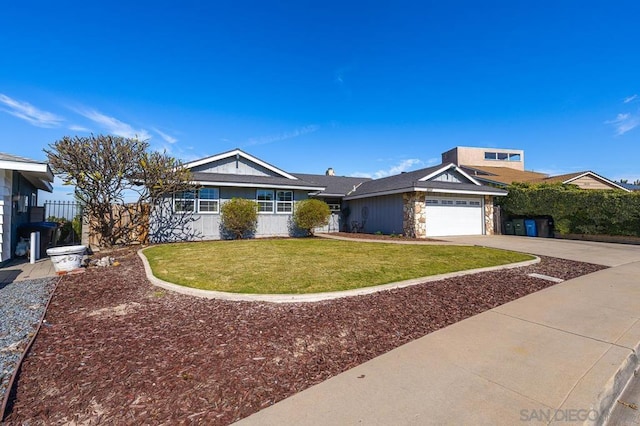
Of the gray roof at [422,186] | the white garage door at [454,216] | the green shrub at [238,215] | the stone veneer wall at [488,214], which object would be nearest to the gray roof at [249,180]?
the green shrub at [238,215]

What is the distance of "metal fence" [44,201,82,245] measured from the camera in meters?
14.2

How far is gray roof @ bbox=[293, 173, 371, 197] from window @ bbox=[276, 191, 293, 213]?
324cm

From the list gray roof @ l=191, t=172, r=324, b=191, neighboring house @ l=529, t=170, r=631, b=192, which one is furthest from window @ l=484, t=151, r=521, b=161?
gray roof @ l=191, t=172, r=324, b=191

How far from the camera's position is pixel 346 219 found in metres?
21.2

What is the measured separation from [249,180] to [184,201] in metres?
3.29

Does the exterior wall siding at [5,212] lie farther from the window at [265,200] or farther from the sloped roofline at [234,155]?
the window at [265,200]

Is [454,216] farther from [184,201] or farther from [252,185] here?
[184,201]

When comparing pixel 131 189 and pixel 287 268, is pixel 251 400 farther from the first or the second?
pixel 131 189

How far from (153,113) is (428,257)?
47.6 feet

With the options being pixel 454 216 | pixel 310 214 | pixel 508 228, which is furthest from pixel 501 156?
pixel 310 214

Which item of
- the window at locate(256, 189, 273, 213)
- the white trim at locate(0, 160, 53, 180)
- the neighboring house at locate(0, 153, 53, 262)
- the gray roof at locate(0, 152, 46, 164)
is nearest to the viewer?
the white trim at locate(0, 160, 53, 180)

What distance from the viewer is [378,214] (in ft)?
60.0

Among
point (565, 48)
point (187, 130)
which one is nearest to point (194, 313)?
point (187, 130)

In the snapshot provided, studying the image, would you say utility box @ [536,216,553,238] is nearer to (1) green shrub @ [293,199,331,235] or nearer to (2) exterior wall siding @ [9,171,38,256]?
(1) green shrub @ [293,199,331,235]
